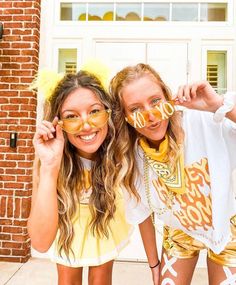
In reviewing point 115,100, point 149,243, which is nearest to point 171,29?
point 115,100

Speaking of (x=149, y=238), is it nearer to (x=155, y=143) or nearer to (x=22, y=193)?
(x=155, y=143)

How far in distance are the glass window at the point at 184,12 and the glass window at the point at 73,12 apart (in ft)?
3.78

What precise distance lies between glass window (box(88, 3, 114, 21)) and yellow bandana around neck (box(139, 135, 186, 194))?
294 cm

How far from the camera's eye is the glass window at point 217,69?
13.1 ft

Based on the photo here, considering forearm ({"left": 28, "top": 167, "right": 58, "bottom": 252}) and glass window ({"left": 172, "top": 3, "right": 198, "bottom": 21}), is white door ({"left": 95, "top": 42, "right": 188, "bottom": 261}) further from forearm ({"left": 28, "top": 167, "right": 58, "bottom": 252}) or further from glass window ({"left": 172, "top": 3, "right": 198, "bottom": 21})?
forearm ({"left": 28, "top": 167, "right": 58, "bottom": 252})

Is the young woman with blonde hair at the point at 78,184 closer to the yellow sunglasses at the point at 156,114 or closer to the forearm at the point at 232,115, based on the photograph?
the yellow sunglasses at the point at 156,114

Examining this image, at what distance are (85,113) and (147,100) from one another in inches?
13.2

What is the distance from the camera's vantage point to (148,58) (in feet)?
13.2

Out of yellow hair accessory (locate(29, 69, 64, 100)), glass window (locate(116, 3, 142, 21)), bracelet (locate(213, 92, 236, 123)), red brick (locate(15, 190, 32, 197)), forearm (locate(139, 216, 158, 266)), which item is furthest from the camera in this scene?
glass window (locate(116, 3, 142, 21))

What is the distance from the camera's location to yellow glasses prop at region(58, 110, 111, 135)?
64.4 inches

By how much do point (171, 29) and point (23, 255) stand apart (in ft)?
10.6

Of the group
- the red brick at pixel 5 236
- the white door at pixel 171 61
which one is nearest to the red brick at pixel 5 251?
the red brick at pixel 5 236

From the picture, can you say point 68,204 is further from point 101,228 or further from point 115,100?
point 115,100

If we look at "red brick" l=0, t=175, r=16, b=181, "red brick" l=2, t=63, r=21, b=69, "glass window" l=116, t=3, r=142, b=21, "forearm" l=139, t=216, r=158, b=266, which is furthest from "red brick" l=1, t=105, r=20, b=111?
"forearm" l=139, t=216, r=158, b=266
